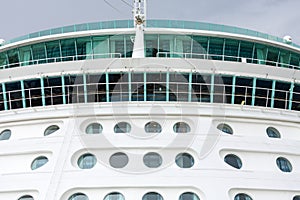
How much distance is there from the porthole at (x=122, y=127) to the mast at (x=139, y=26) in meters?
3.19

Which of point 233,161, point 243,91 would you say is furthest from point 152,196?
point 243,91

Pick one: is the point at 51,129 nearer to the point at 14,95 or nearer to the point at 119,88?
the point at 14,95

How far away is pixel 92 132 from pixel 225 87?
18.8 feet

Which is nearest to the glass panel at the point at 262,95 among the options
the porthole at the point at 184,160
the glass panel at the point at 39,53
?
the porthole at the point at 184,160

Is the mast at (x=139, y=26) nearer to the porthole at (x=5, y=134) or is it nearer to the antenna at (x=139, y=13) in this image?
the antenna at (x=139, y=13)

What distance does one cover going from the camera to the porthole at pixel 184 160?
14.0m

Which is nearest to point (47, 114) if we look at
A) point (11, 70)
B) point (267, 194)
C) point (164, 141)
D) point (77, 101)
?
point (77, 101)

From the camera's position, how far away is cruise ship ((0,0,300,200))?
13422 mm

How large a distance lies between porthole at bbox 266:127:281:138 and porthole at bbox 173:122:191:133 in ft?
10.9

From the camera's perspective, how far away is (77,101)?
1631cm

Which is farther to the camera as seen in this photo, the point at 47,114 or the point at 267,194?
the point at 47,114

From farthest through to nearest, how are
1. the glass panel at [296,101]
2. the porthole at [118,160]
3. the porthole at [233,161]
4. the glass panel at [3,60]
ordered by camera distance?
the glass panel at [3,60] < the glass panel at [296,101] < the porthole at [233,161] < the porthole at [118,160]

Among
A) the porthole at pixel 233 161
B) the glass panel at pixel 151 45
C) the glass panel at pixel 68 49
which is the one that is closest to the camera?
the porthole at pixel 233 161

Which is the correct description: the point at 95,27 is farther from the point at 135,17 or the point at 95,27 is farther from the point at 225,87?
the point at 225,87
